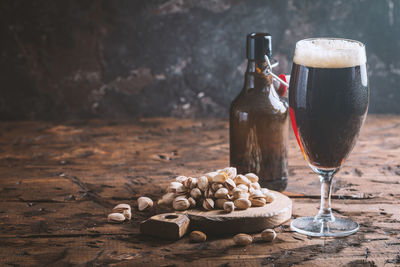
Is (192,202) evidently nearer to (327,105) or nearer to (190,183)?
(190,183)

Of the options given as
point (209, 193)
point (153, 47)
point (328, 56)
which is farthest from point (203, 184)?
point (153, 47)

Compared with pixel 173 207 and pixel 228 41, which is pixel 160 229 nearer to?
pixel 173 207

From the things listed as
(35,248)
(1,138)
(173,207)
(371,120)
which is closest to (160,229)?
(173,207)

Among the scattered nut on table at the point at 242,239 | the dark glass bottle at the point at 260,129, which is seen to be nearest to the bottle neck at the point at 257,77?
the dark glass bottle at the point at 260,129

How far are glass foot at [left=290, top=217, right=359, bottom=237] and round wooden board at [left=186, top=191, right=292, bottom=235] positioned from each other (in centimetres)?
5

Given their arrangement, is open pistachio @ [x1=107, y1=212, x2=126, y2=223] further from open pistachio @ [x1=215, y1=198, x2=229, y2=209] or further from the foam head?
the foam head

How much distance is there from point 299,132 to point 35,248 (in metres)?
0.55

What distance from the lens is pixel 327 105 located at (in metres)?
1.06

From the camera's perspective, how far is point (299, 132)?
113cm

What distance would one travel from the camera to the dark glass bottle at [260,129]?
1333 mm

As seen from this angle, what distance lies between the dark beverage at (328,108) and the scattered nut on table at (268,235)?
18 centimetres

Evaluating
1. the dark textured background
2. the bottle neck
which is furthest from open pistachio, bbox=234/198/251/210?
the dark textured background

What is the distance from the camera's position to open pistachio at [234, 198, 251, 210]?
43.9 inches

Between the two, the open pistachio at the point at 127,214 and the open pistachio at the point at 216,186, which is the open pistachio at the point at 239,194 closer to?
the open pistachio at the point at 216,186
